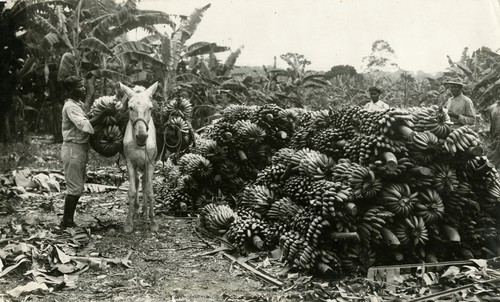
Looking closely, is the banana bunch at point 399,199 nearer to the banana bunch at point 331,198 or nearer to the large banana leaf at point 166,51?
the banana bunch at point 331,198

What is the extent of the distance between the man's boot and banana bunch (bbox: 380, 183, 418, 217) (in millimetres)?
4434

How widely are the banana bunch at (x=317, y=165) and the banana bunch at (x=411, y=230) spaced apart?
3.45 feet

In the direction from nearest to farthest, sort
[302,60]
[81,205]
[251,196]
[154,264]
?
[154,264] < [251,196] < [81,205] < [302,60]

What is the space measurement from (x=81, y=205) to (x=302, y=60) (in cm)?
1331

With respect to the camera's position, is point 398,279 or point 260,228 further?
point 260,228

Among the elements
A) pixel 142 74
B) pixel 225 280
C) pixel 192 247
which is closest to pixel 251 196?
pixel 192 247

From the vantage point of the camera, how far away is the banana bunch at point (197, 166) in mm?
7711

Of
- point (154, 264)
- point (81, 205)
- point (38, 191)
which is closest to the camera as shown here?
point (154, 264)

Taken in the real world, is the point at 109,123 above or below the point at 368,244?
above

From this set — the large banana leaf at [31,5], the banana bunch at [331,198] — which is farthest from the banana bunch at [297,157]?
the large banana leaf at [31,5]

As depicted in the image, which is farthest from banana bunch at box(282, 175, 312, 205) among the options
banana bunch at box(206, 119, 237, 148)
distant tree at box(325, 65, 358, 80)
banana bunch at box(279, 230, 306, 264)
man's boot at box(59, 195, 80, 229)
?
distant tree at box(325, 65, 358, 80)

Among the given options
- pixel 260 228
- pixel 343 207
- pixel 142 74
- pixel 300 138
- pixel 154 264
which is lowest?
pixel 154 264

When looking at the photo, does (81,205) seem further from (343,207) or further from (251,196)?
(343,207)

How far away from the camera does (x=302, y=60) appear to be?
762 inches
